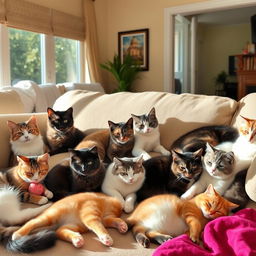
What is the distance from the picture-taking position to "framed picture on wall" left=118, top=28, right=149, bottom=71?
4.39 meters

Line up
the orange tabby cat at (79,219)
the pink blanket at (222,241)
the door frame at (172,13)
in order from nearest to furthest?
1. the pink blanket at (222,241)
2. the orange tabby cat at (79,219)
3. the door frame at (172,13)

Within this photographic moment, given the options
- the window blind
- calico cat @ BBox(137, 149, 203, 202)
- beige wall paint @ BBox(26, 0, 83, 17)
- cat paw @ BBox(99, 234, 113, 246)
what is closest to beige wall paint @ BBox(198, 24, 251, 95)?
beige wall paint @ BBox(26, 0, 83, 17)

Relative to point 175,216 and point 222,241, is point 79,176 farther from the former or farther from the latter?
point 222,241

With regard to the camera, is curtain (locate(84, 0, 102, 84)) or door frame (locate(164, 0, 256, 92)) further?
curtain (locate(84, 0, 102, 84))

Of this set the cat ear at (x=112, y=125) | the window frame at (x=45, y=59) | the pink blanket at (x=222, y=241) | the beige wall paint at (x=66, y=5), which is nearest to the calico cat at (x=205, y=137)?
the cat ear at (x=112, y=125)

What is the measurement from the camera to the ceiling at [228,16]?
5.50m

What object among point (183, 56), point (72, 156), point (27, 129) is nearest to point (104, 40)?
point (183, 56)

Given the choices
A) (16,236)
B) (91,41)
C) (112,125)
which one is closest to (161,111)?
(112,125)

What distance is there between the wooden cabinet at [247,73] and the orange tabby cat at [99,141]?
137 inches

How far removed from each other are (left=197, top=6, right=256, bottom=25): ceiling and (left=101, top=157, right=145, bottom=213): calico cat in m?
5.06

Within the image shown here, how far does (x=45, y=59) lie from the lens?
3707 mm

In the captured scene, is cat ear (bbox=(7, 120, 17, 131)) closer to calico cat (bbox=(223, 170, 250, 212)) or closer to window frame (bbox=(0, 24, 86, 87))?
calico cat (bbox=(223, 170, 250, 212))

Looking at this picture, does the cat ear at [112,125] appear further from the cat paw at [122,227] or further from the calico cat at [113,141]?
the cat paw at [122,227]

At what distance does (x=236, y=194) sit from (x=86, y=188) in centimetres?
57
